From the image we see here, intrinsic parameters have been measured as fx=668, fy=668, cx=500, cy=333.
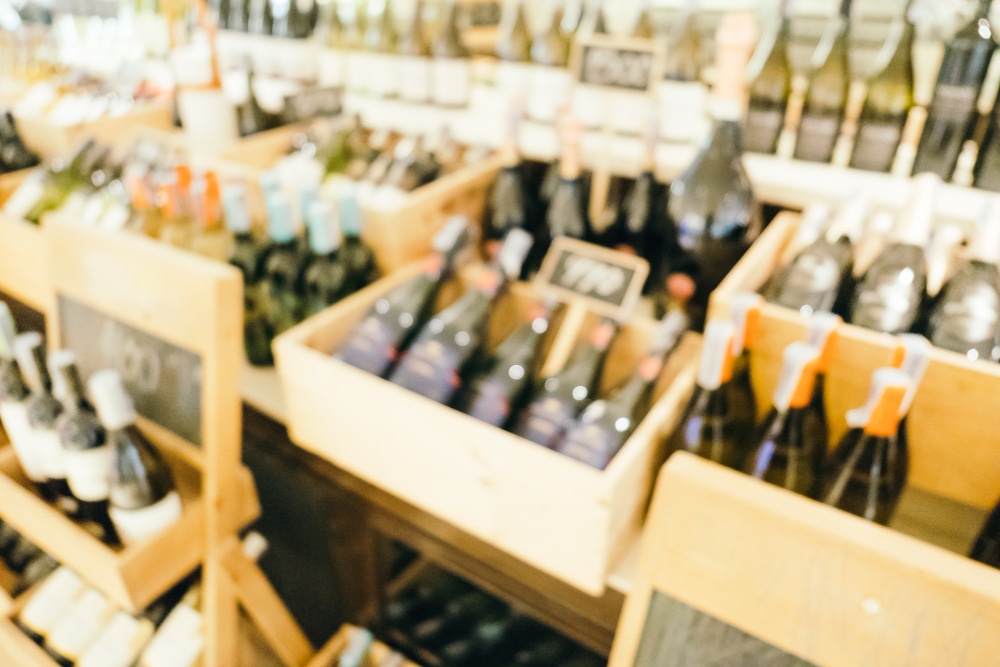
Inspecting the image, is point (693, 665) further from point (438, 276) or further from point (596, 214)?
point (596, 214)

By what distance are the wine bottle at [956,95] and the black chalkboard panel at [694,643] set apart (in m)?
0.91

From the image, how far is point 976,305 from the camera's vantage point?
81cm

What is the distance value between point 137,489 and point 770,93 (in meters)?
1.38

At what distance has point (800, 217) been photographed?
1089 millimetres

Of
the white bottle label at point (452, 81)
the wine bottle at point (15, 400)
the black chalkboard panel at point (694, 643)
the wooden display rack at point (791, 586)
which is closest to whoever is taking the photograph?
the wooden display rack at point (791, 586)

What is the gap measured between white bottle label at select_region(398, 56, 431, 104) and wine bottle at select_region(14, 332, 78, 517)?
94cm

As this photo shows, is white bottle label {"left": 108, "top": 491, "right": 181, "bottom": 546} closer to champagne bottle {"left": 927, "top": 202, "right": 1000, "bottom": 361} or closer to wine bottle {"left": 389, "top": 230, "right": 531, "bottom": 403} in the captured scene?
wine bottle {"left": 389, "top": 230, "right": 531, "bottom": 403}

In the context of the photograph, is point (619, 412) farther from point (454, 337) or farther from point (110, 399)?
point (110, 399)

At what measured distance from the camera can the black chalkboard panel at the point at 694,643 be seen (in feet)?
2.01

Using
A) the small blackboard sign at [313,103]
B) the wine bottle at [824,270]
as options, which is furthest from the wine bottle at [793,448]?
the small blackboard sign at [313,103]

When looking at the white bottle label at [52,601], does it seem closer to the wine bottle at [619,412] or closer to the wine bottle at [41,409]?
the wine bottle at [41,409]

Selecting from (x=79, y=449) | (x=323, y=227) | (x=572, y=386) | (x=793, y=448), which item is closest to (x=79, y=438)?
(x=79, y=449)

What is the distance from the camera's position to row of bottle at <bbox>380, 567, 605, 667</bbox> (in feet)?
4.09

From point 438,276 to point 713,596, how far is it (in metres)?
0.68
